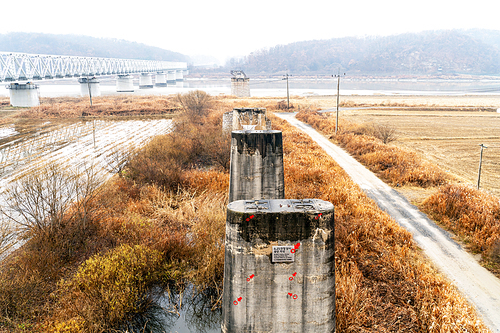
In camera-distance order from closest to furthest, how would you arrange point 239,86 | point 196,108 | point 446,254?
point 446,254 → point 196,108 → point 239,86

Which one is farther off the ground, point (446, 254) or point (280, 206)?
point (280, 206)

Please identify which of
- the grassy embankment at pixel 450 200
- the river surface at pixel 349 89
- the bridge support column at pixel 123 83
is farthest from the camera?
the bridge support column at pixel 123 83

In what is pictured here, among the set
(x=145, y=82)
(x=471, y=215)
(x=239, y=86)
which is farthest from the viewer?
(x=145, y=82)

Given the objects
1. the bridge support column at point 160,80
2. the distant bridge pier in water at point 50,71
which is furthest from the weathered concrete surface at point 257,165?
the bridge support column at point 160,80

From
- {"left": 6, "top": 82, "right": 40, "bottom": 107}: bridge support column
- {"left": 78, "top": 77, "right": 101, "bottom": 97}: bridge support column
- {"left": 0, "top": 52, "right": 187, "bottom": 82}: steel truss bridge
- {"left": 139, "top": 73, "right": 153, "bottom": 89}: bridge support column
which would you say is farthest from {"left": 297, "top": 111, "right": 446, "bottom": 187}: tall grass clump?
{"left": 139, "top": 73, "right": 153, "bottom": 89}: bridge support column

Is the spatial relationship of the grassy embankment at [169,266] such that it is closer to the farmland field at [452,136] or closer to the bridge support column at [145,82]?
the farmland field at [452,136]

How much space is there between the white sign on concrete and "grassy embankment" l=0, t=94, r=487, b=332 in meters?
3.32

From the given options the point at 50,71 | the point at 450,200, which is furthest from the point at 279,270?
the point at 50,71

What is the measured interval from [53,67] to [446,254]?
3515 inches

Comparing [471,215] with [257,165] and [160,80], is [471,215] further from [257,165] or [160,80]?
[160,80]

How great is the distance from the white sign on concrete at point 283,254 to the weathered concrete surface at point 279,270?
0.20 ft

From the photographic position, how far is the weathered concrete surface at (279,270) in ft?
23.0

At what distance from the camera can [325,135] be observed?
40156 mm

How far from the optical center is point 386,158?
25.9 metres
